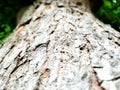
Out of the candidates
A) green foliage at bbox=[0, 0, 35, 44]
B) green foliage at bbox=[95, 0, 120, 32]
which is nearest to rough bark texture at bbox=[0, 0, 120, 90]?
green foliage at bbox=[0, 0, 35, 44]

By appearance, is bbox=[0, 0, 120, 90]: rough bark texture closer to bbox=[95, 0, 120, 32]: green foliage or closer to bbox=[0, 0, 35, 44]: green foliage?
bbox=[0, 0, 35, 44]: green foliage

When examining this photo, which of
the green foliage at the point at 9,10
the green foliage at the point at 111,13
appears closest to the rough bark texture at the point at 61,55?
the green foliage at the point at 9,10

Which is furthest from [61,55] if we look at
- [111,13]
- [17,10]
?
[111,13]

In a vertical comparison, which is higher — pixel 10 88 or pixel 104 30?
pixel 10 88

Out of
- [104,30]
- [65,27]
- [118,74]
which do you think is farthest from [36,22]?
[118,74]

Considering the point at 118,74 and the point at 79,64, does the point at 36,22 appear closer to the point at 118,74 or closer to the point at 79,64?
the point at 79,64
